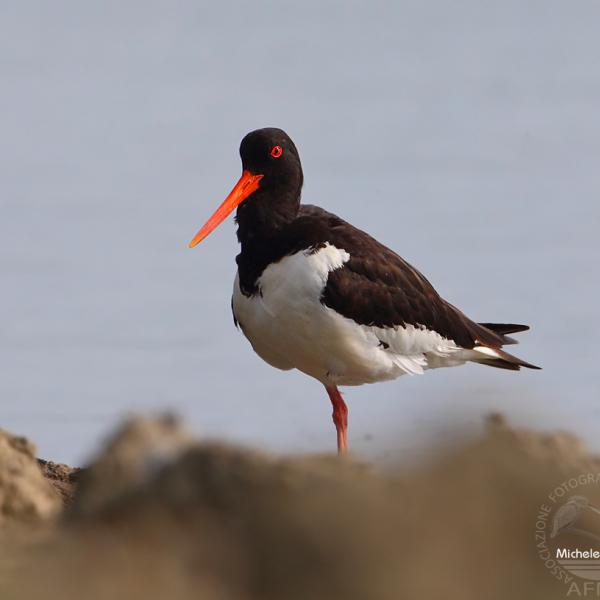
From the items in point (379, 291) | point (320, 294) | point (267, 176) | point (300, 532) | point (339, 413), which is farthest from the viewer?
point (339, 413)

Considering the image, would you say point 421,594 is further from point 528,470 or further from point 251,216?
point 251,216

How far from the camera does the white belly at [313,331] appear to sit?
395 inches

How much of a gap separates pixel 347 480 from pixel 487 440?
26.3 inches

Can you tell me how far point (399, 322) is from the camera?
10.8 metres

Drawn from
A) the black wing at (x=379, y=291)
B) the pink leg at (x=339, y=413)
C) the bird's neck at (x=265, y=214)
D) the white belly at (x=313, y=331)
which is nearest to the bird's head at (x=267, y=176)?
the bird's neck at (x=265, y=214)

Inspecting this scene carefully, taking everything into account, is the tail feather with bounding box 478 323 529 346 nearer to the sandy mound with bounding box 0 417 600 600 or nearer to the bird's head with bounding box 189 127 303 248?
the bird's head with bounding box 189 127 303 248

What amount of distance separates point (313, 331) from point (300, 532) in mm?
4932

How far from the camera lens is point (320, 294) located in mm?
10055

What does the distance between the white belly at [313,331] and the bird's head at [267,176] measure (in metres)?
0.65

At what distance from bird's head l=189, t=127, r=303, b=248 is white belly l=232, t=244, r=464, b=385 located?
2.13 feet

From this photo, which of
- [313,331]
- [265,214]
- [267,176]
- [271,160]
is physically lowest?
[313,331]

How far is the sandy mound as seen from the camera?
16.6 feet

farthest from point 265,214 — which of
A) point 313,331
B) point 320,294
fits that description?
point 313,331

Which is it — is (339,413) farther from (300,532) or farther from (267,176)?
(300,532)
